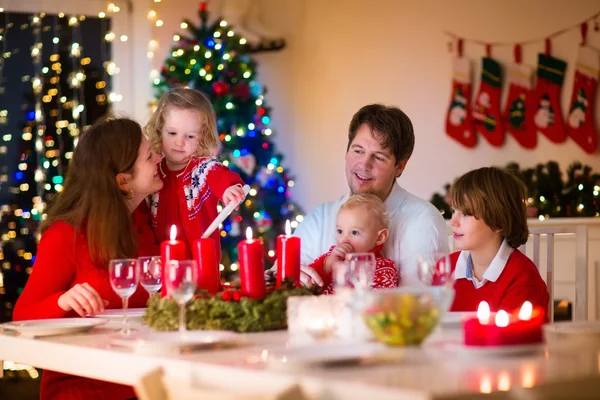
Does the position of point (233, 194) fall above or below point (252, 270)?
above

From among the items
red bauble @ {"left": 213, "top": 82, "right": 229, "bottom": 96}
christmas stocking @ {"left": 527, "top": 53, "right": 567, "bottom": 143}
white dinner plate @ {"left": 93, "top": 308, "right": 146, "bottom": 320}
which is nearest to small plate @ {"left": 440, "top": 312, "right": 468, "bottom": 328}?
white dinner plate @ {"left": 93, "top": 308, "right": 146, "bottom": 320}

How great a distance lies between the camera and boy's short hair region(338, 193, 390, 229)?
286 centimetres

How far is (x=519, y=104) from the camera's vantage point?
565 cm

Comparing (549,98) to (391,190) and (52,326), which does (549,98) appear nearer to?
(391,190)

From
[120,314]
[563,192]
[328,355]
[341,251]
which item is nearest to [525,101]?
[563,192]

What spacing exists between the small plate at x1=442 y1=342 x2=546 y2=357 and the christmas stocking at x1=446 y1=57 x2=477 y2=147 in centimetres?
426

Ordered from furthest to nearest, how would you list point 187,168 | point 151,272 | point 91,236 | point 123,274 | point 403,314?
1. point 187,168
2. point 91,236
3. point 151,272
4. point 123,274
5. point 403,314

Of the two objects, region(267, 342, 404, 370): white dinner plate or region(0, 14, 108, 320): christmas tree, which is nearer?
region(267, 342, 404, 370): white dinner plate

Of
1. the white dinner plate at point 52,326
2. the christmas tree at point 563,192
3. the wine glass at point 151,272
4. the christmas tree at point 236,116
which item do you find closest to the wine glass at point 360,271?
the wine glass at point 151,272

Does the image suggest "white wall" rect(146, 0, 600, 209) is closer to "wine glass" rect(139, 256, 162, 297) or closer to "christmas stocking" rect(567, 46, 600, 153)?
"christmas stocking" rect(567, 46, 600, 153)

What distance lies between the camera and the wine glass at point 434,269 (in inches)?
75.9

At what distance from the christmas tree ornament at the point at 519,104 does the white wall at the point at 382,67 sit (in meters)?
0.05

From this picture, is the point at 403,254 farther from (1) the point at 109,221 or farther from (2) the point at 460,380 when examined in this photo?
(2) the point at 460,380

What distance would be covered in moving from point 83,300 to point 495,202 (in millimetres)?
1277
